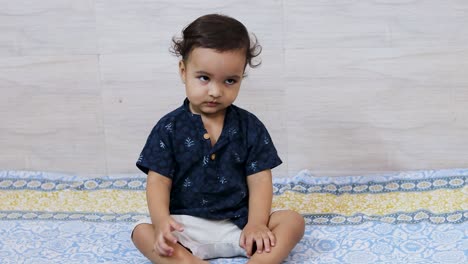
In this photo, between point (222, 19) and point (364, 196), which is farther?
point (364, 196)

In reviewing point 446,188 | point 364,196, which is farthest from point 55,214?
point 446,188

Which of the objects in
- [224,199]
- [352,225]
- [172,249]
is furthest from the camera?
[352,225]

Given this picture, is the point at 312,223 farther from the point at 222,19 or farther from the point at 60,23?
the point at 60,23

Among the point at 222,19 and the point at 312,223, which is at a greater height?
the point at 222,19

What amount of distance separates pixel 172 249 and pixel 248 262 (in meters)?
0.14

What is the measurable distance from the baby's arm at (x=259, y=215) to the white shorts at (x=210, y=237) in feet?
0.18

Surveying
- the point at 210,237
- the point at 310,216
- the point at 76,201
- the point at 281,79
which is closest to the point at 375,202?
the point at 310,216

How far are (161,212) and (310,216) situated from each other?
45 centimetres

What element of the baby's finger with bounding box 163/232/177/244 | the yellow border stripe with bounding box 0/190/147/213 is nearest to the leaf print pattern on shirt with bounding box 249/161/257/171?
the baby's finger with bounding box 163/232/177/244

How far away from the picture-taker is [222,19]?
55.9 inches

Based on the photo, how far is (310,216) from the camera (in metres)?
1.73

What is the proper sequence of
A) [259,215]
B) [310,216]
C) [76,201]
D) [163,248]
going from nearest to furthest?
[163,248] < [259,215] < [310,216] < [76,201]

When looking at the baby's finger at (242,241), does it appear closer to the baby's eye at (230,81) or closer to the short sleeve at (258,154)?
the short sleeve at (258,154)

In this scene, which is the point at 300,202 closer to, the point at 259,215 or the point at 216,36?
the point at 259,215
